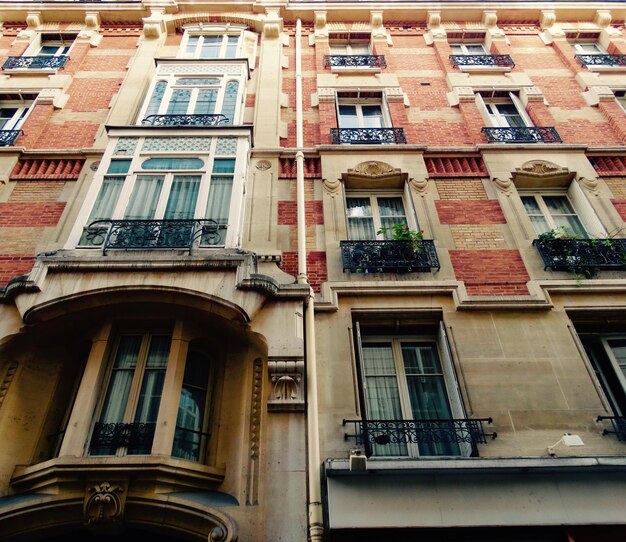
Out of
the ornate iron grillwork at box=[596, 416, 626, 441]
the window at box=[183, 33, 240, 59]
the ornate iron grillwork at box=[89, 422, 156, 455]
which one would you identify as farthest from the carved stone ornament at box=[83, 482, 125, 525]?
the window at box=[183, 33, 240, 59]

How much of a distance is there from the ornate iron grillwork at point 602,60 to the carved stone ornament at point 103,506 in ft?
47.2

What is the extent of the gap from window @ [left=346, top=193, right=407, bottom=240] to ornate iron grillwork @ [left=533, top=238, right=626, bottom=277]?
2551mm

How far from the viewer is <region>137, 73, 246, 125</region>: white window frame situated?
10406mm

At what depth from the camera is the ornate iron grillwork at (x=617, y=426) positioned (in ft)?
19.8

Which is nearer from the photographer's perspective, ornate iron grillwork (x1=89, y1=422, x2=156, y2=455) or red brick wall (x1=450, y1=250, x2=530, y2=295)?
ornate iron grillwork (x1=89, y1=422, x2=156, y2=455)

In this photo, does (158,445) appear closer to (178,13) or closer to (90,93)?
(90,93)

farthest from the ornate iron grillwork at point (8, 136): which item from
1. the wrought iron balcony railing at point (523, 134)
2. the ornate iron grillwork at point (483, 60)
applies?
the ornate iron grillwork at point (483, 60)

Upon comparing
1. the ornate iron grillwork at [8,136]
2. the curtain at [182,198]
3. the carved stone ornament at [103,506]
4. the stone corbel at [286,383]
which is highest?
the ornate iron grillwork at [8,136]

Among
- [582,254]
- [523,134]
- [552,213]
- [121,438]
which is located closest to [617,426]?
[582,254]

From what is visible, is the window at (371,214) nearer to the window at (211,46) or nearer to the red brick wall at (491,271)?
the red brick wall at (491,271)

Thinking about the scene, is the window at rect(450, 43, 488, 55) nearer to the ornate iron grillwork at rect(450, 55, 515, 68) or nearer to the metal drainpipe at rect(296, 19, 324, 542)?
the ornate iron grillwork at rect(450, 55, 515, 68)

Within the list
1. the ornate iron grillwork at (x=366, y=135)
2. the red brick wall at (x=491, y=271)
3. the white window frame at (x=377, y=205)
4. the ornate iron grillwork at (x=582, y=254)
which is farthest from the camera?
the ornate iron grillwork at (x=366, y=135)

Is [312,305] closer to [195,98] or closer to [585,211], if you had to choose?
[585,211]

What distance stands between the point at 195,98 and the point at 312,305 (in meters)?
6.51
